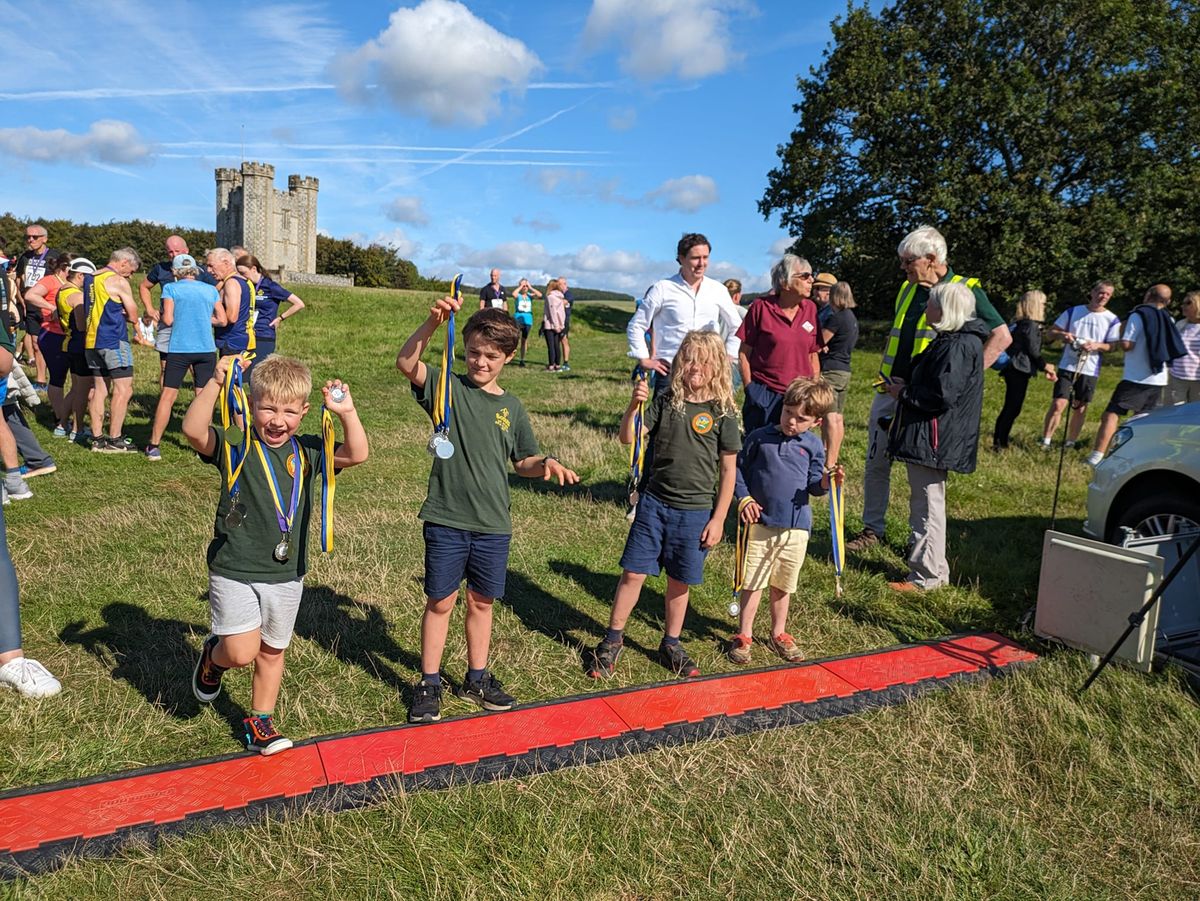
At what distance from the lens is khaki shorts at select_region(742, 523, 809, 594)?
454cm

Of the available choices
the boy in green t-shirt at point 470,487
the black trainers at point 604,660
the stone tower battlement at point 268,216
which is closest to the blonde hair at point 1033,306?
the black trainers at point 604,660

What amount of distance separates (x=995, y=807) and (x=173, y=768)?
11.0 feet

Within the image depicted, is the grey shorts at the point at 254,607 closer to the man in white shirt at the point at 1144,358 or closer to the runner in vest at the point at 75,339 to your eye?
the runner in vest at the point at 75,339

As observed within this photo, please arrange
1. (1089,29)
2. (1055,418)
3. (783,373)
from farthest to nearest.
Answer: (1089,29) → (1055,418) → (783,373)

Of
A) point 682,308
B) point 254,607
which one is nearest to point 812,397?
point 682,308

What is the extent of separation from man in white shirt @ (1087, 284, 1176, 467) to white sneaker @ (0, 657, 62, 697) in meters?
9.19

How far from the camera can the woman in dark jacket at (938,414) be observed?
5188 millimetres

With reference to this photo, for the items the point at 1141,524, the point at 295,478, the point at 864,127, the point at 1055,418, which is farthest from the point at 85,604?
the point at 864,127

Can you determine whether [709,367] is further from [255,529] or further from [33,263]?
[33,263]

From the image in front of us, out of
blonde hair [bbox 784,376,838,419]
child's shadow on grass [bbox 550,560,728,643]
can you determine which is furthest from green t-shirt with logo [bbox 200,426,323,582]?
blonde hair [bbox 784,376,838,419]

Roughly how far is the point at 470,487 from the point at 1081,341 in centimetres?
920

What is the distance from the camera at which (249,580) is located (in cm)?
322

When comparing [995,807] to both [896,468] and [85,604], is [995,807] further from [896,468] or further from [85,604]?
[896,468]

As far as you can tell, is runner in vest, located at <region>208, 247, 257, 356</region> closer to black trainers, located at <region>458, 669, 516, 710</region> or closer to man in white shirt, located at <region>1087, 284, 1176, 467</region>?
black trainers, located at <region>458, 669, 516, 710</region>
